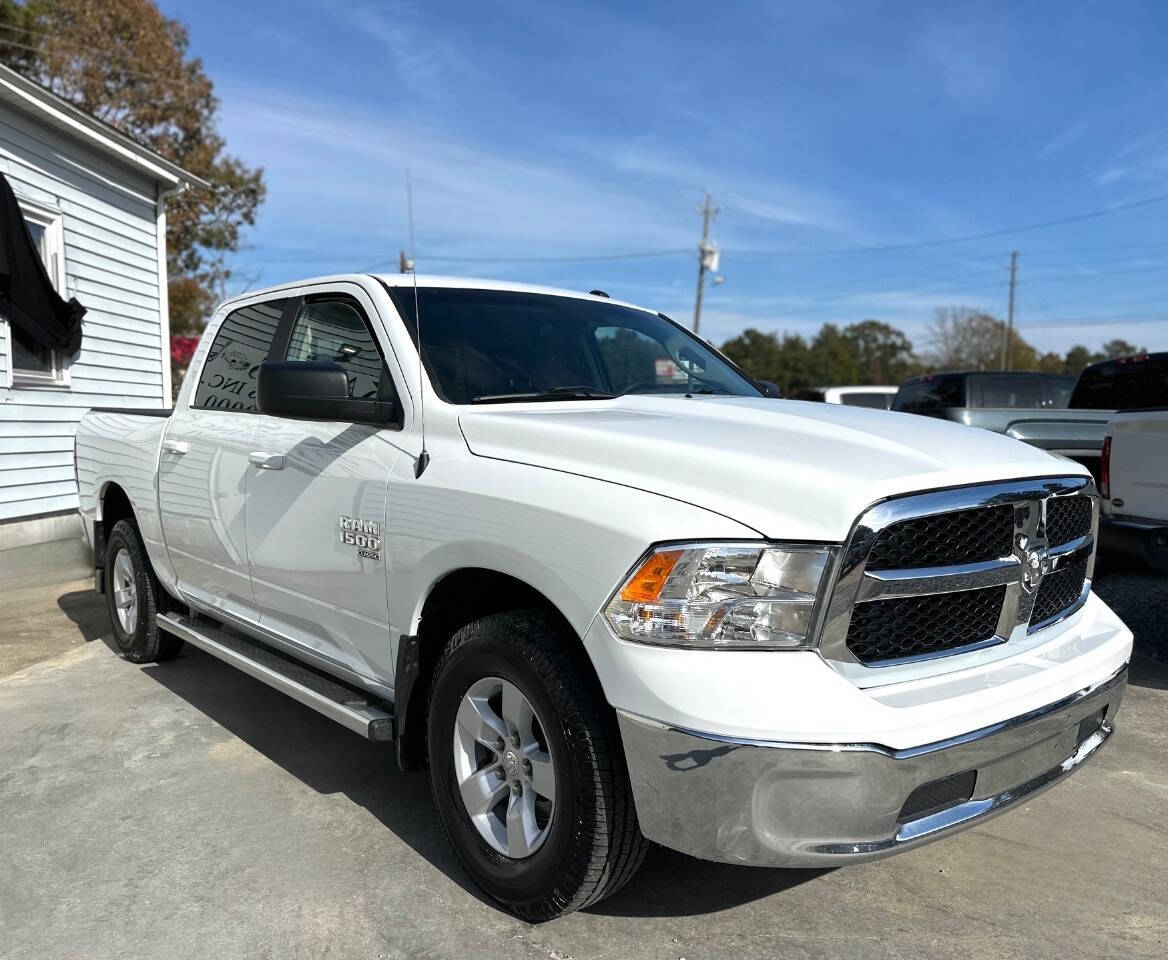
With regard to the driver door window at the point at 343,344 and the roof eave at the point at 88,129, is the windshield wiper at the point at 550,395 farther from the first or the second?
the roof eave at the point at 88,129

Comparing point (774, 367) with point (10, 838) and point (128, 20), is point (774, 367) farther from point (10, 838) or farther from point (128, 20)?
point (10, 838)

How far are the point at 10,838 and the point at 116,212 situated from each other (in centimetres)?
847

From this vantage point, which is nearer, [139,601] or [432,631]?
[432,631]

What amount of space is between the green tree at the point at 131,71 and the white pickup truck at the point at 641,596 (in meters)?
20.9

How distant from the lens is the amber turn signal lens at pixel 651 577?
237 centimetres

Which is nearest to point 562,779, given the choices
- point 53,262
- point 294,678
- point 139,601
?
point 294,678

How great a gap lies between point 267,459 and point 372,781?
52.9 inches

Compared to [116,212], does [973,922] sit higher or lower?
lower

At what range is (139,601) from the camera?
5402mm

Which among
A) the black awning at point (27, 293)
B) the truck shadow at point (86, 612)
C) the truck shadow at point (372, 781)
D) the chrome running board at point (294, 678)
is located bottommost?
the truck shadow at point (86, 612)

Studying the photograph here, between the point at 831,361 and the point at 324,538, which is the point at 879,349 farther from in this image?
the point at 324,538

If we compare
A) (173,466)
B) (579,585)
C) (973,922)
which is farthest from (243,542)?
(973,922)

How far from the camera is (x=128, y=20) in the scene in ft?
76.6

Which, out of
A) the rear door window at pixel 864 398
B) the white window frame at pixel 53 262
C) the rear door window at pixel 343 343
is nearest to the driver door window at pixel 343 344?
the rear door window at pixel 343 343
